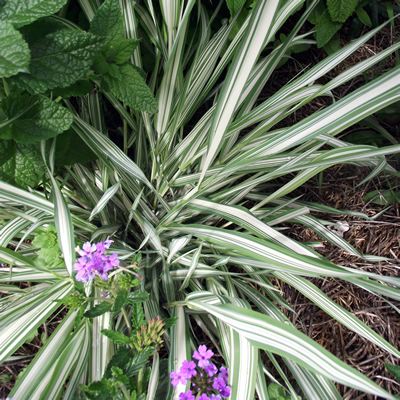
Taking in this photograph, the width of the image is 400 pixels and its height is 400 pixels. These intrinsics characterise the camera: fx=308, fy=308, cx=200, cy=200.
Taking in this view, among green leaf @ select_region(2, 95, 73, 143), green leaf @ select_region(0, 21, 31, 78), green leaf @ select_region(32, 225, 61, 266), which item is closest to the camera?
green leaf @ select_region(0, 21, 31, 78)

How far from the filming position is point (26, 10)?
46 cm

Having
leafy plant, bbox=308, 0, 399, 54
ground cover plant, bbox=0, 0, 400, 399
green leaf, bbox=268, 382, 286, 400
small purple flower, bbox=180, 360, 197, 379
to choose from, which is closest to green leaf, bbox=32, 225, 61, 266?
ground cover plant, bbox=0, 0, 400, 399

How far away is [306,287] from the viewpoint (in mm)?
673

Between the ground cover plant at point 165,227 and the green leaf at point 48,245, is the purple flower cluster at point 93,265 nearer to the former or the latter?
the ground cover plant at point 165,227

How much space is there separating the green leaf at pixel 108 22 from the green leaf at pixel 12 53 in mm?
153

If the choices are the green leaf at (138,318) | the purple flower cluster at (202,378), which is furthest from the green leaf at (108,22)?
the purple flower cluster at (202,378)

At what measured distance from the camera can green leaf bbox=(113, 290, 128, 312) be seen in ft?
1.52

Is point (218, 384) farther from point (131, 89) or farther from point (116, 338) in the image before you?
point (131, 89)

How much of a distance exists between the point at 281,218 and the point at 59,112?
541 millimetres

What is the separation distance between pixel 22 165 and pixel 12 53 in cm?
22

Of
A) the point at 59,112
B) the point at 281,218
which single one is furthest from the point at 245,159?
the point at 59,112

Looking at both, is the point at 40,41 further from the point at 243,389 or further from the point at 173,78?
the point at 243,389

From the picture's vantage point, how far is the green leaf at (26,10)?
45cm

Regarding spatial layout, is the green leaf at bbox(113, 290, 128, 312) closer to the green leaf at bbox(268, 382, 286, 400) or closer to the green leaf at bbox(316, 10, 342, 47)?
the green leaf at bbox(268, 382, 286, 400)
